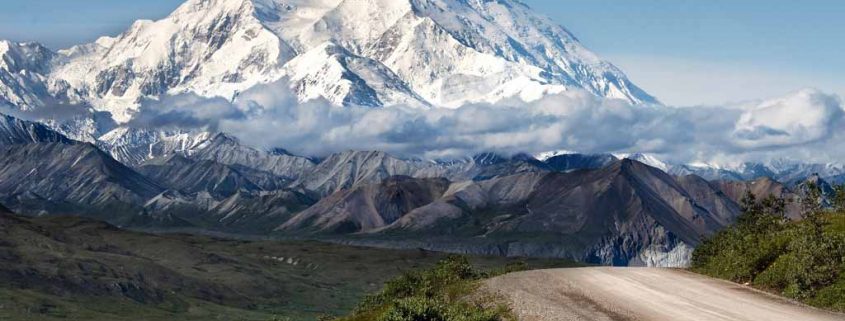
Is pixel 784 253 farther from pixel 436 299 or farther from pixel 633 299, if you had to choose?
pixel 436 299

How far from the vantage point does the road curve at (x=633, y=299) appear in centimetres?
7244

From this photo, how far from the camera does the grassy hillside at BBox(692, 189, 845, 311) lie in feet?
268

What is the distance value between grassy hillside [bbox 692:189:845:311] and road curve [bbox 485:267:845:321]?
1803mm

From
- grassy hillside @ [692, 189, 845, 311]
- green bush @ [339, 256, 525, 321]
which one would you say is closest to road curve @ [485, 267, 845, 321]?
grassy hillside @ [692, 189, 845, 311]

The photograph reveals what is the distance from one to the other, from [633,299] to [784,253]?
1954 cm

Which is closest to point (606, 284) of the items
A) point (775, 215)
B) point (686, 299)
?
point (686, 299)

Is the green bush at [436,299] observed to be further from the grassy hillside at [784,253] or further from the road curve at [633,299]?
the grassy hillside at [784,253]

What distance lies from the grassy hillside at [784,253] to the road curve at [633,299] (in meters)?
1.80

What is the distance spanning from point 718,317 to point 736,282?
2163 cm

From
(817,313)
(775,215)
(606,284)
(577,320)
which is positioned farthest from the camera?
(775,215)

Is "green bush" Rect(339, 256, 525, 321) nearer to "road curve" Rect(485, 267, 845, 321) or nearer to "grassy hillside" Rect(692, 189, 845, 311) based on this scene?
"road curve" Rect(485, 267, 845, 321)

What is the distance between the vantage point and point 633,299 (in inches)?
3130

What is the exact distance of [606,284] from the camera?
8706 centimetres

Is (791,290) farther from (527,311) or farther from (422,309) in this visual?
(422,309)
